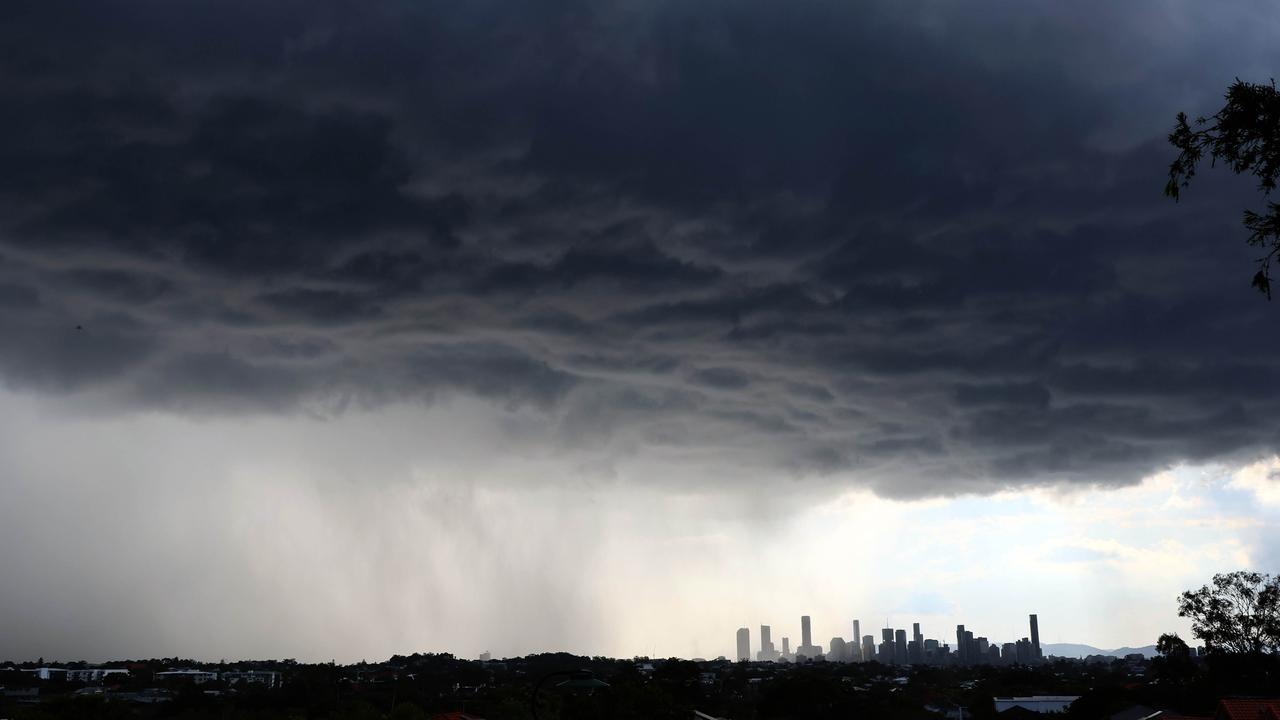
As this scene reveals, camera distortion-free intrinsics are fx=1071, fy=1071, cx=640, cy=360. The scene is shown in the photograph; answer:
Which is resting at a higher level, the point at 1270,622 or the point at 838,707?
the point at 1270,622

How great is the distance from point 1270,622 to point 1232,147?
105 metres

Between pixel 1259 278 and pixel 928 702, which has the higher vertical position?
pixel 1259 278

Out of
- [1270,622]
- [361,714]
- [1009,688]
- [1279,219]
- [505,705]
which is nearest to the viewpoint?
[1279,219]

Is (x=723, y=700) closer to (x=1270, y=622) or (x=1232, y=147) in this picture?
(x=1270, y=622)

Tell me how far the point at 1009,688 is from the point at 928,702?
22.2 metres

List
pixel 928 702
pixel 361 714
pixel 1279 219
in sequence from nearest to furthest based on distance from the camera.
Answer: pixel 1279 219, pixel 361 714, pixel 928 702

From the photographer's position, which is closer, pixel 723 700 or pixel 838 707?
pixel 838 707

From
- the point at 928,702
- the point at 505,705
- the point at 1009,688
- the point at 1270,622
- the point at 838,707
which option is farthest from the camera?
the point at 1009,688

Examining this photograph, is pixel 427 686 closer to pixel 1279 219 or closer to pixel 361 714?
pixel 361 714

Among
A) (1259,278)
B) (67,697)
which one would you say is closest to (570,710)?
(67,697)

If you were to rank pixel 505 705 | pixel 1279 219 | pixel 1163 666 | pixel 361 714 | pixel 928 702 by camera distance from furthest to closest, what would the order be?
pixel 928 702, pixel 1163 666, pixel 505 705, pixel 361 714, pixel 1279 219

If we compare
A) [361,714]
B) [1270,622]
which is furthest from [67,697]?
[1270,622]

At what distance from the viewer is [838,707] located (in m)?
115

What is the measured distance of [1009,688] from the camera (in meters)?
175
